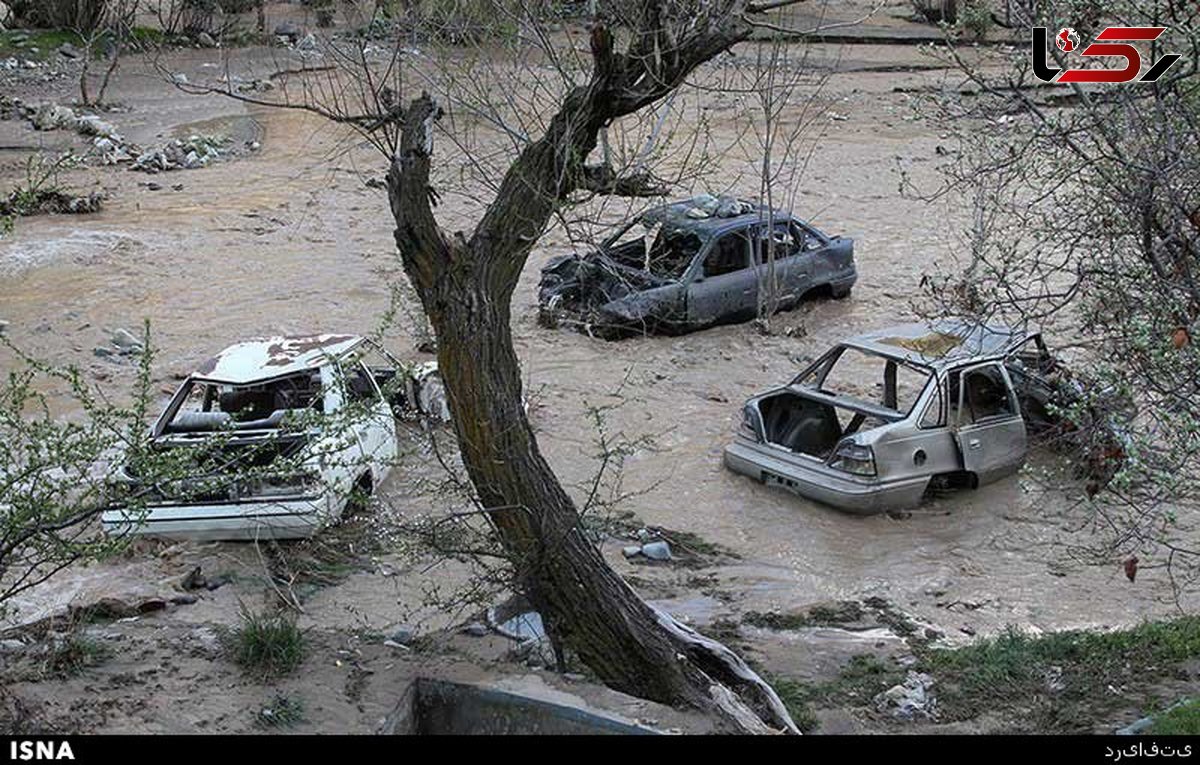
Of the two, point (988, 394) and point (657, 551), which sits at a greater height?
point (988, 394)

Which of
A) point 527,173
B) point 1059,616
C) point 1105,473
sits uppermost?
point 527,173

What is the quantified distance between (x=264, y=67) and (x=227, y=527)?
79.9ft

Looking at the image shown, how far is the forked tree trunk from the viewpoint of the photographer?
24.3 feet

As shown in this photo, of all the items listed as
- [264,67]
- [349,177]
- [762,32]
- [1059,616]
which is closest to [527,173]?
[1059,616]

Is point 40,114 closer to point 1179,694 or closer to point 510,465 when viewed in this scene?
point 510,465

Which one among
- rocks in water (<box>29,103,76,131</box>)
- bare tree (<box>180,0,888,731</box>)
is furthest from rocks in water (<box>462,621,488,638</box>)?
rocks in water (<box>29,103,76,131</box>)

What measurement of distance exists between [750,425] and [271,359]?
13.7 feet

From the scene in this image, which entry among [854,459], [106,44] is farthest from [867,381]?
[106,44]

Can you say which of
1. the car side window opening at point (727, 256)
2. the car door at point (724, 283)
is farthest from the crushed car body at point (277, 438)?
the car side window opening at point (727, 256)

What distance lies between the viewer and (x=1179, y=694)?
324 inches

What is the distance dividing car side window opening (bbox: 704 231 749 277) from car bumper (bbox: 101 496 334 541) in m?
7.26

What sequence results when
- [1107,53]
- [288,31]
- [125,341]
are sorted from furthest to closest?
[288,31], [125,341], [1107,53]

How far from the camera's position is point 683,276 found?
52.9 ft

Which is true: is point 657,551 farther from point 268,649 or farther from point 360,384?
point 268,649
